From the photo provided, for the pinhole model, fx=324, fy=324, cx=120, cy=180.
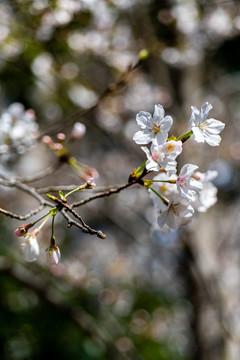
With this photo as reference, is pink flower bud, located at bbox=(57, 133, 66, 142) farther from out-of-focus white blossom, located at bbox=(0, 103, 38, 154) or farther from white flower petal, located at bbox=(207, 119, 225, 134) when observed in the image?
white flower petal, located at bbox=(207, 119, 225, 134)

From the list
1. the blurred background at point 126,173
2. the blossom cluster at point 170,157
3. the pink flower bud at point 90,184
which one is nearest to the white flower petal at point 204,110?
the blossom cluster at point 170,157

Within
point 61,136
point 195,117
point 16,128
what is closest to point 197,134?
point 195,117

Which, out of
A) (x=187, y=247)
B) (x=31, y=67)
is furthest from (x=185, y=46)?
(x=187, y=247)

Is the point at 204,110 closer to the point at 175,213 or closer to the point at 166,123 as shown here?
the point at 166,123

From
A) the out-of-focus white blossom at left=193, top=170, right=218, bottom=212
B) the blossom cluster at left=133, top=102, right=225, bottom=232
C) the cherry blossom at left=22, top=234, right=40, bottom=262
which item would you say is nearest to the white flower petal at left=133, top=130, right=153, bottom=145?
the blossom cluster at left=133, top=102, right=225, bottom=232

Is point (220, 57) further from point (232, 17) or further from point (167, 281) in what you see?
point (167, 281)
